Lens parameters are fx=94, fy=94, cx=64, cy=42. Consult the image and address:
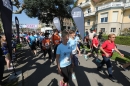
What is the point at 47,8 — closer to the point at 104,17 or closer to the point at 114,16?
the point at 104,17

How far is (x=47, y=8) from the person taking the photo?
20125 mm

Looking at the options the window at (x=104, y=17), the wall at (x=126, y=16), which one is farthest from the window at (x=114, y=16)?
the wall at (x=126, y=16)

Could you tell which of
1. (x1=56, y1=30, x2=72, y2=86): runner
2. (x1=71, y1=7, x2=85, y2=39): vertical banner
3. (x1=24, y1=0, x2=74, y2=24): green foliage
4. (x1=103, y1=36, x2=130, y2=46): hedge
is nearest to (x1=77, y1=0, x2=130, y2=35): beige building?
(x1=24, y1=0, x2=74, y2=24): green foliage

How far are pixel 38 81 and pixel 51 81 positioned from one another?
51cm

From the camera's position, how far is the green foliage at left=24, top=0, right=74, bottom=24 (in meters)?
18.9

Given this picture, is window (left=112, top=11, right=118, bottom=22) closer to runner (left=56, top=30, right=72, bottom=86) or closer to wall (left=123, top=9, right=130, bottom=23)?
wall (left=123, top=9, right=130, bottom=23)

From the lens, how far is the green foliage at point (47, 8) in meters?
18.9

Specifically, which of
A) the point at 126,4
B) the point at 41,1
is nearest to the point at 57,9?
the point at 41,1

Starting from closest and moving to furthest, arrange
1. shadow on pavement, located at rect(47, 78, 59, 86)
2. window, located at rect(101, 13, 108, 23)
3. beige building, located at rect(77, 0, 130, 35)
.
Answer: shadow on pavement, located at rect(47, 78, 59, 86) → beige building, located at rect(77, 0, 130, 35) → window, located at rect(101, 13, 108, 23)

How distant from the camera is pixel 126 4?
68.5ft

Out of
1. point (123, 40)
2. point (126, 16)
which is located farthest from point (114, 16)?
point (123, 40)

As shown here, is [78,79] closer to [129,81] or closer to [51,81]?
[51,81]

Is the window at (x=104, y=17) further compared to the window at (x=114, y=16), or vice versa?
the window at (x=104, y=17)

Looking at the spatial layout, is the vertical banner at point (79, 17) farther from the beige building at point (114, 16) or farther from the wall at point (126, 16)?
the wall at point (126, 16)
